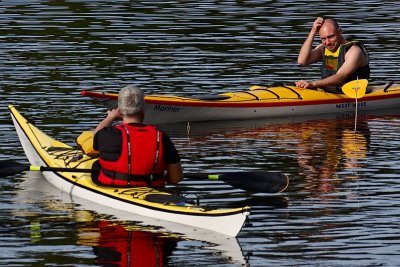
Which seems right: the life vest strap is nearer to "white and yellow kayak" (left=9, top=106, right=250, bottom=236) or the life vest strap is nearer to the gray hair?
"white and yellow kayak" (left=9, top=106, right=250, bottom=236)

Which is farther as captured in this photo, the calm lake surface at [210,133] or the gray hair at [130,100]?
the gray hair at [130,100]

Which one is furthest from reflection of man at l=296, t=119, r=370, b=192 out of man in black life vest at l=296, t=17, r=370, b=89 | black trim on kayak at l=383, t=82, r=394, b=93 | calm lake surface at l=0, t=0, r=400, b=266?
black trim on kayak at l=383, t=82, r=394, b=93

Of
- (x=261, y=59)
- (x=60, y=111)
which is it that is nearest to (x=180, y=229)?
(x=60, y=111)

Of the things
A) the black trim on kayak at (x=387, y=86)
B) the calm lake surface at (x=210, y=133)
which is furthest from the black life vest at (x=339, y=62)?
the black trim on kayak at (x=387, y=86)

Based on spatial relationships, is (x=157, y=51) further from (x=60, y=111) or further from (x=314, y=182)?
(x=314, y=182)

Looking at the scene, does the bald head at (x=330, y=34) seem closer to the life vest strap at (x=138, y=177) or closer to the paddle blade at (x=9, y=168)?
the paddle blade at (x=9, y=168)

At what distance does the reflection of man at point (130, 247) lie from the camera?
1112 cm

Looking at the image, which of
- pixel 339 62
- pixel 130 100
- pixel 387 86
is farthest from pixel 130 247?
pixel 387 86

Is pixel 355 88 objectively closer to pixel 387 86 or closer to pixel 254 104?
pixel 387 86

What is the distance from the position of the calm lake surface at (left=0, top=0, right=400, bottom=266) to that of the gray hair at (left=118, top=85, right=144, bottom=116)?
1010 millimetres

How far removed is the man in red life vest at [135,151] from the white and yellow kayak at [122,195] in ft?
0.42

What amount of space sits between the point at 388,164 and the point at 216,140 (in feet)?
8.81

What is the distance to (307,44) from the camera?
1967 cm

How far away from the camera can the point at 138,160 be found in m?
12.4
